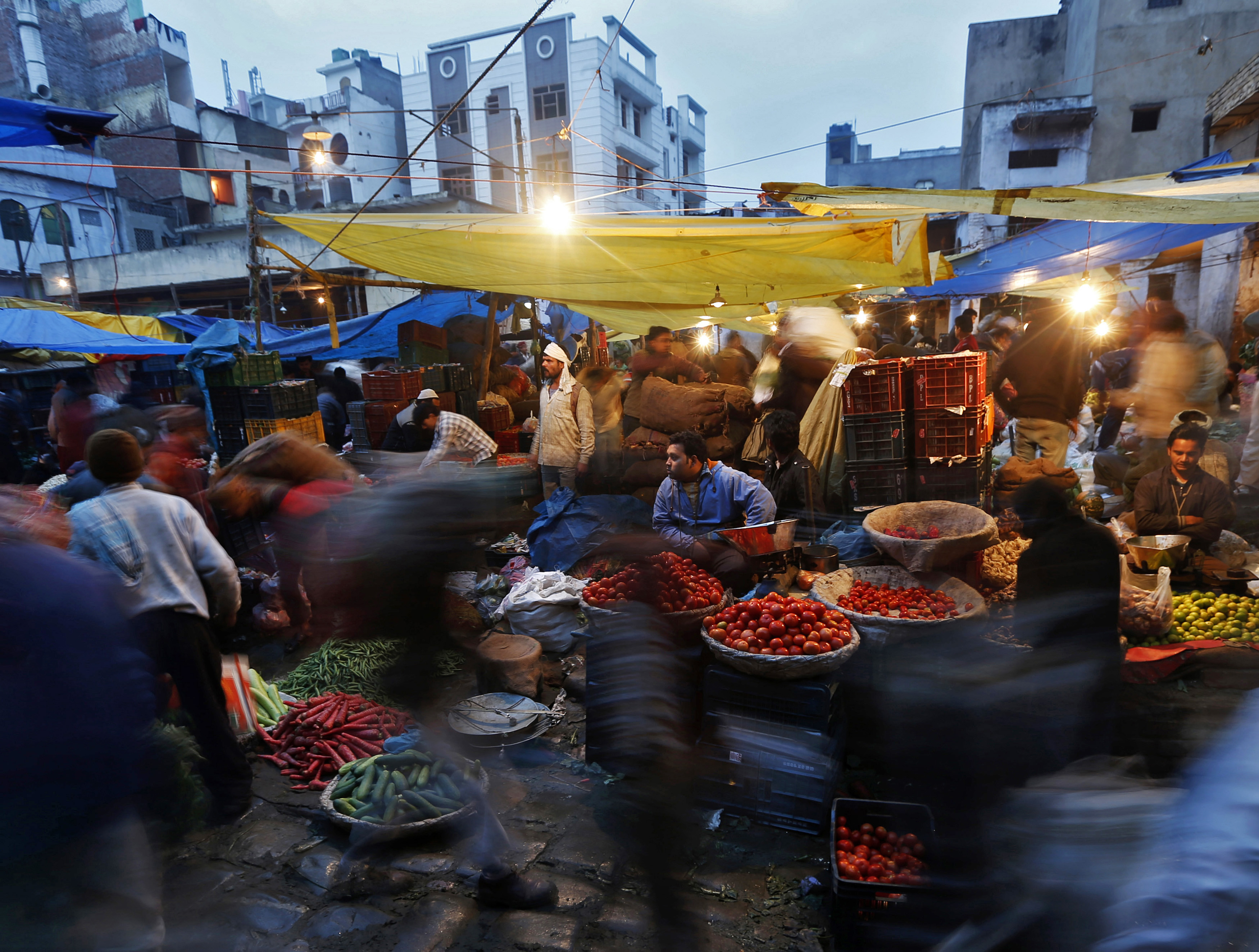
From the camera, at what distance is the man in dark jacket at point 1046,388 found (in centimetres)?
591

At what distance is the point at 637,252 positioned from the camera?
6.77 metres

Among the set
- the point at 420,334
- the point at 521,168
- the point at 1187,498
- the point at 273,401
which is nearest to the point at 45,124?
the point at 273,401

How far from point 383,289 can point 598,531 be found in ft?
75.2

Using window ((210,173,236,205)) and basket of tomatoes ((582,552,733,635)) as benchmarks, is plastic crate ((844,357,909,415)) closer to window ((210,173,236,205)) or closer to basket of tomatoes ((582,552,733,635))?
basket of tomatoes ((582,552,733,635))

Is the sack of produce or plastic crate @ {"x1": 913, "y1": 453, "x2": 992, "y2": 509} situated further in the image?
the sack of produce

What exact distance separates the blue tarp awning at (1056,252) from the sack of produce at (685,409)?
490 cm

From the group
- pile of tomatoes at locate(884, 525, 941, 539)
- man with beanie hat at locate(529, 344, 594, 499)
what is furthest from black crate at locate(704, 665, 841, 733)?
man with beanie hat at locate(529, 344, 594, 499)

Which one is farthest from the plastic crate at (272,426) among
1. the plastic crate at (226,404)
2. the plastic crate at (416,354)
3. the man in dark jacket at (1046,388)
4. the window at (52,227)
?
the window at (52,227)

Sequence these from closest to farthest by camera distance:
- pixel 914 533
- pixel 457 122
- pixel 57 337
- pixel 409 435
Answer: pixel 914 533, pixel 409 435, pixel 57 337, pixel 457 122

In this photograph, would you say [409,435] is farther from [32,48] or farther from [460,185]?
[460,185]

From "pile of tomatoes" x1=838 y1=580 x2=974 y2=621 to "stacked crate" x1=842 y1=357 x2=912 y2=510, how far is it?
1.61 m

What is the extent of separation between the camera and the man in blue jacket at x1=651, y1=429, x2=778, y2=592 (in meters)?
4.91

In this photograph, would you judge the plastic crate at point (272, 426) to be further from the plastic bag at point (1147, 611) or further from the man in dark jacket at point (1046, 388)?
the plastic bag at point (1147, 611)

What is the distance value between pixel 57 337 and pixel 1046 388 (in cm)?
1585
